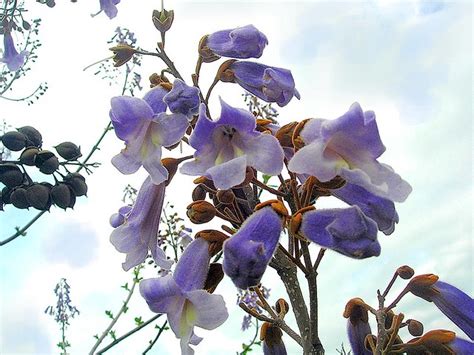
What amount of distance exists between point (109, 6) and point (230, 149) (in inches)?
76.4

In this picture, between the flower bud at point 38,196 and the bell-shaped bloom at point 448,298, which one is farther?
the flower bud at point 38,196

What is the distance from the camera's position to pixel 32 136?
2.11 metres

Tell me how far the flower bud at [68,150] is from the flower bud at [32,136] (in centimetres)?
6

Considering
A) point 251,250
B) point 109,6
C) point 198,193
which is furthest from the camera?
point 109,6

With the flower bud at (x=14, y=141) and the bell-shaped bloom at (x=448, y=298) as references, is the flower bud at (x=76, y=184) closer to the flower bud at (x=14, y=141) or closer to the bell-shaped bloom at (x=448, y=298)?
the flower bud at (x=14, y=141)

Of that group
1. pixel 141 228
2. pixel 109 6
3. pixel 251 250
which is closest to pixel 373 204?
pixel 251 250

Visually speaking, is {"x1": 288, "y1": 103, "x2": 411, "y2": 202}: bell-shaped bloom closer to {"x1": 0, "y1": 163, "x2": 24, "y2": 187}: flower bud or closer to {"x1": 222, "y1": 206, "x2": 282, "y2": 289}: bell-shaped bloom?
{"x1": 222, "y1": 206, "x2": 282, "y2": 289}: bell-shaped bloom

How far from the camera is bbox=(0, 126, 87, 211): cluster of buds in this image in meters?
1.99

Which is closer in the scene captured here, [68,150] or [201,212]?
[201,212]

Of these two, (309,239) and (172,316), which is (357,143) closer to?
(309,239)

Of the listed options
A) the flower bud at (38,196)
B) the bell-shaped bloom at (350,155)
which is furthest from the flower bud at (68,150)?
the bell-shaped bloom at (350,155)

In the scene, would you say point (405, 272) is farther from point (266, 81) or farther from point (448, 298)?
point (266, 81)

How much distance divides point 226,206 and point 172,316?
8.3 inches

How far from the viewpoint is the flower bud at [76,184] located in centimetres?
208
